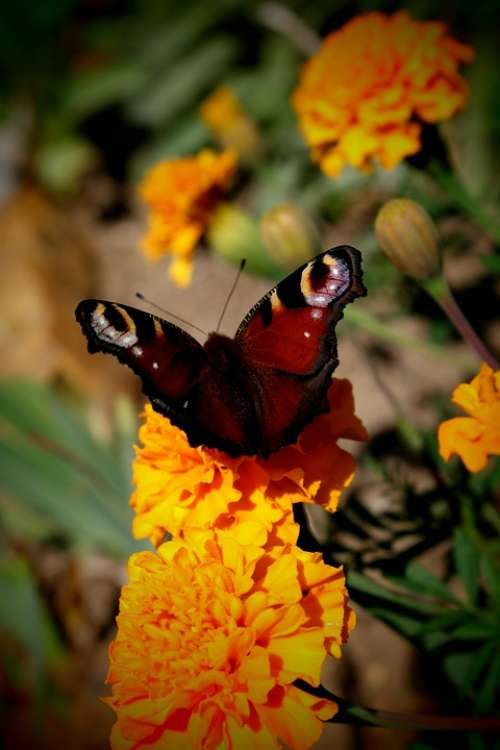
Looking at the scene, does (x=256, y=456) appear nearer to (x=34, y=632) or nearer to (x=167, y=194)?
(x=167, y=194)

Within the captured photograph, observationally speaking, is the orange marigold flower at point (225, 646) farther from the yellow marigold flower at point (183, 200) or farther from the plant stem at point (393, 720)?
the yellow marigold flower at point (183, 200)

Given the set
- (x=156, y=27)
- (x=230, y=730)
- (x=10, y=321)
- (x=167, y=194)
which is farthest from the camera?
(x=156, y=27)

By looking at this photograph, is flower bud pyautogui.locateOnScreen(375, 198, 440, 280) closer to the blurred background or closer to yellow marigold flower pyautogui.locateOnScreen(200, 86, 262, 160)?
the blurred background

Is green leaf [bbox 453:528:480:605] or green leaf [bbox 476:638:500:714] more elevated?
green leaf [bbox 453:528:480:605]

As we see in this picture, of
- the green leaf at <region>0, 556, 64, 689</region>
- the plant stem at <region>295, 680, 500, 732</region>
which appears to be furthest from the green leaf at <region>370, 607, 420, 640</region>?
the green leaf at <region>0, 556, 64, 689</region>

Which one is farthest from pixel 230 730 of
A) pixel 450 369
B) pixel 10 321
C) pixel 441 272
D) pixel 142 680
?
pixel 10 321

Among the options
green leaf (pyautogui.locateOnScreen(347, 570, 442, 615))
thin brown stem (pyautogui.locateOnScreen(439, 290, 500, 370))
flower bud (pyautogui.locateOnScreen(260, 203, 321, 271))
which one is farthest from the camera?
flower bud (pyautogui.locateOnScreen(260, 203, 321, 271))

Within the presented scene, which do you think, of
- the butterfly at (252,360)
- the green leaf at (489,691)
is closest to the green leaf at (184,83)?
the butterfly at (252,360)
